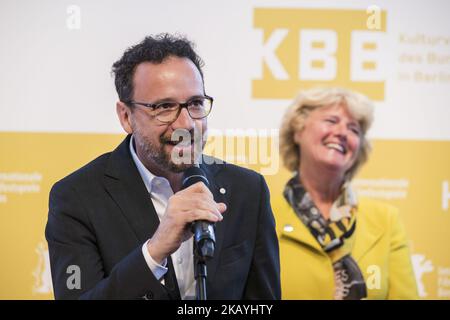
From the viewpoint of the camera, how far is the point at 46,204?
2846mm

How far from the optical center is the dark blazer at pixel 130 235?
2.32 m

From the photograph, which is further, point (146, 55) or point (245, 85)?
point (245, 85)

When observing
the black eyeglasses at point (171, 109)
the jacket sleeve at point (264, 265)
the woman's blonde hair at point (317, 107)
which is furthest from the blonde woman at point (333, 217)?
the black eyeglasses at point (171, 109)

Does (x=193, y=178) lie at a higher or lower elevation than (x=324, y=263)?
higher

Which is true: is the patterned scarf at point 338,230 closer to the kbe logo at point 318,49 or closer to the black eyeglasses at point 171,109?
the kbe logo at point 318,49

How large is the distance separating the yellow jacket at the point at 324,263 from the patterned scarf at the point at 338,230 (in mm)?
21

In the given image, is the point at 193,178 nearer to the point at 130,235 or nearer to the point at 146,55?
the point at 130,235

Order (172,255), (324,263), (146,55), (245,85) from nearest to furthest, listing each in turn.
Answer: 1. (172,255)
2. (146,55)
3. (324,263)
4. (245,85)

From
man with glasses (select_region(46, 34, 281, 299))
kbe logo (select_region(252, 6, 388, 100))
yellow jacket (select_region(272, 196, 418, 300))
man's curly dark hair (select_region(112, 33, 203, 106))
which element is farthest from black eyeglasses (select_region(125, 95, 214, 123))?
yellow jacket (select_region(272, 196, 418, 300))

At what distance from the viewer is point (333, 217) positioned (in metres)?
2.81

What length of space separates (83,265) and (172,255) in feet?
1.06

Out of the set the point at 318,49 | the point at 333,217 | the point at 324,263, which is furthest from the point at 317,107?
the point at 324,263

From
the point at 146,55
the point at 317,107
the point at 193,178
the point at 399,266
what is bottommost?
the point at 399,266
